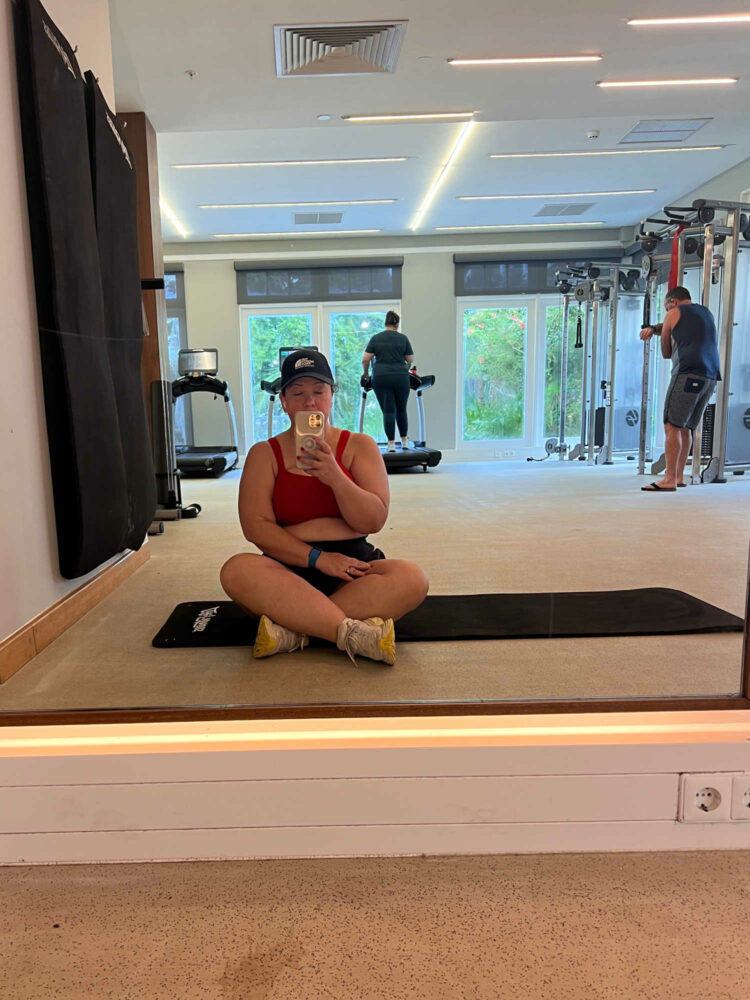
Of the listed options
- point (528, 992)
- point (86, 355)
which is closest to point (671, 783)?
point (528, 992)

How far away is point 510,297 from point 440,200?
114 cm

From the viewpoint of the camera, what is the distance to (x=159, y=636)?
5.78 feet

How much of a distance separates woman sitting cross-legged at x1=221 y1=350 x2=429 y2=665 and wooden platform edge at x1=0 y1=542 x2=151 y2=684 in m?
0.53

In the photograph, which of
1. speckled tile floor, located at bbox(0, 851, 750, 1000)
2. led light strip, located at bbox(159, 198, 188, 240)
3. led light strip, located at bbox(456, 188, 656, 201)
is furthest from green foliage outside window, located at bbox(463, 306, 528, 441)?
speckled tile floor, located at bbox(0, 851, 750, 1000)

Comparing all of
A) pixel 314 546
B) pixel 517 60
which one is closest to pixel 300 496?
pixel 314 546

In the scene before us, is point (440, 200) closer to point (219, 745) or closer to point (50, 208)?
point (50, 208)

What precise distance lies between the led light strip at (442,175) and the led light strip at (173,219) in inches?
80.1

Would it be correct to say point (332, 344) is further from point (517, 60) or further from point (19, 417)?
point (517, 60)

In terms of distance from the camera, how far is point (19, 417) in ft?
5.27

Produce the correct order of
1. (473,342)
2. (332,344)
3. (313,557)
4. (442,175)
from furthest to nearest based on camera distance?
(473,342) < (442,175) < (332,344) < (313,557)

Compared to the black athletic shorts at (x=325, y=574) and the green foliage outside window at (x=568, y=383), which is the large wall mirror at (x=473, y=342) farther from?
the black athletic shorts at (x=325, y=574)

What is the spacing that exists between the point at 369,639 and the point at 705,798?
0.74 metres

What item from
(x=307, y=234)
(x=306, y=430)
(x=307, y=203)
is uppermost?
(x=307, y=203)

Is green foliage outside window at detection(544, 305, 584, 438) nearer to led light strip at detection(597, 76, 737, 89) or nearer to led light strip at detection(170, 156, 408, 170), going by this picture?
led light strip at detection(170, 156, 408, 170)
